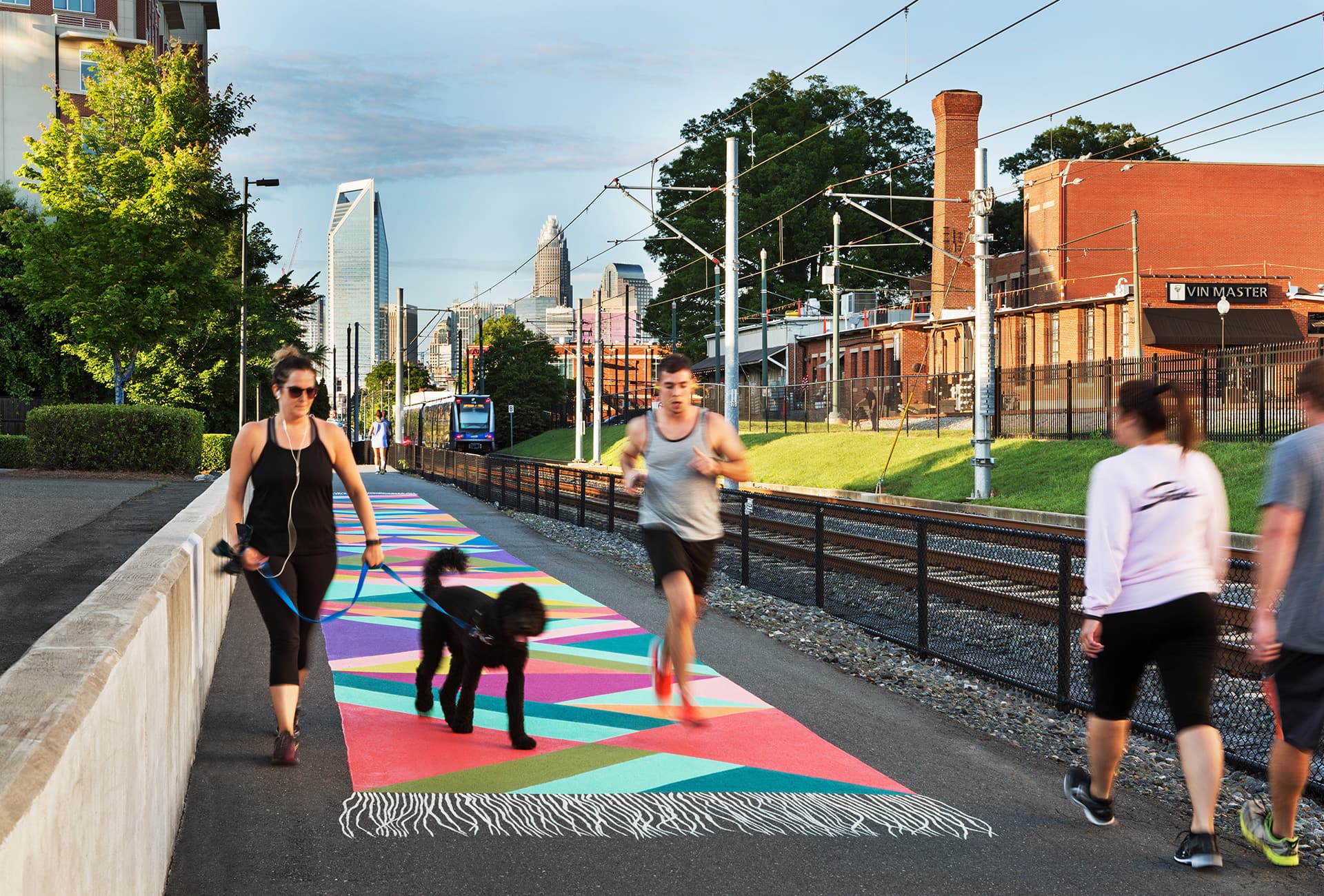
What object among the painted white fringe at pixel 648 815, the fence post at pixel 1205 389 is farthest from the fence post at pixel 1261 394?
the painted white fringe at pixel 648 815

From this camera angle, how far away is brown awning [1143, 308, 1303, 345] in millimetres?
46969

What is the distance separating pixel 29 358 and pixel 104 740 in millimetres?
40843

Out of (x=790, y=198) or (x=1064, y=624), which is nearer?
(x=1064, y=624)

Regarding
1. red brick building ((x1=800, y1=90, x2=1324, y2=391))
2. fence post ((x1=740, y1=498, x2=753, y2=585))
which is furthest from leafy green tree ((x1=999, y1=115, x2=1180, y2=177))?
fence post ((x1=740, y1=498, x2=753, y2=585))

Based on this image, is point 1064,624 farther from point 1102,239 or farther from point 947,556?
point 1102,239

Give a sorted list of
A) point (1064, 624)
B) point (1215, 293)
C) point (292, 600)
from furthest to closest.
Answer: point (1215, 293), point (1064, 624), point (292, 600)

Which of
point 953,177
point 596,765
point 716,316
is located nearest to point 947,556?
point 596,765

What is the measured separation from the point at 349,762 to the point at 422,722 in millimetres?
796

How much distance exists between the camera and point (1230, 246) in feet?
188

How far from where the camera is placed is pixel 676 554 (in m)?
6.34

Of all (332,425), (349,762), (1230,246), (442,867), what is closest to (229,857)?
(442,867)

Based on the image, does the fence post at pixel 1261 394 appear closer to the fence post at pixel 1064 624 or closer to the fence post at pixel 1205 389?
the fence post at pixel 1205 389

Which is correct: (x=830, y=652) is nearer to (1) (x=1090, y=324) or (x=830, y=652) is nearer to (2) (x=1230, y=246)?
(1) (x=1090, y=324)

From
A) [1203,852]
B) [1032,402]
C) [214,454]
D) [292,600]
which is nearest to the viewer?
[1203,852]
